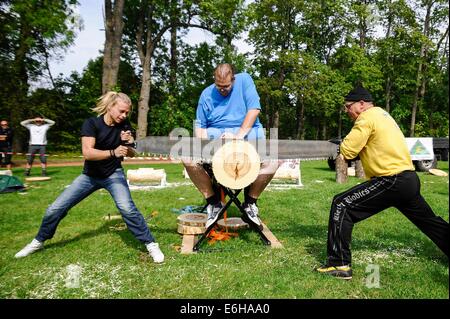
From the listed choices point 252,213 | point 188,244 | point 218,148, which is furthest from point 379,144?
point 188,244

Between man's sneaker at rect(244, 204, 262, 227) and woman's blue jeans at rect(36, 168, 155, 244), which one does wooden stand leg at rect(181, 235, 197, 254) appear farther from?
man's sneaker at rect(244, 204, 262, 227)

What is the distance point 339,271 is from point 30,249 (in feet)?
10.8

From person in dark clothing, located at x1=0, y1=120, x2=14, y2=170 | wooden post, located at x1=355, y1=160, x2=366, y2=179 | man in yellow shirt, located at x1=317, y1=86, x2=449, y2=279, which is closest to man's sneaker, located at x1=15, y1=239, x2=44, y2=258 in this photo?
man in yellow shirt, located at x1=317, y1=86, x2=449, y2=279

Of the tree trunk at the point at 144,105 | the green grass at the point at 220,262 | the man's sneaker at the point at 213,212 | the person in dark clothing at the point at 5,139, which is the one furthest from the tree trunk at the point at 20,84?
the man's sneaker at the point at 213,212

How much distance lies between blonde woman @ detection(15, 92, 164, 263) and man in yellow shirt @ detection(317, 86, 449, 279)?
1.80m

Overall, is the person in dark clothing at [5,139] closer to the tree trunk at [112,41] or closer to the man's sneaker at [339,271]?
the tree trunk at [112,41]

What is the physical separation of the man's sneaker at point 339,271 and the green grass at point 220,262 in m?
0.07

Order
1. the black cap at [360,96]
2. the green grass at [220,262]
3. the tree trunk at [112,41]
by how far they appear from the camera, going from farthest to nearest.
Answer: the tree trunk at [112,41] → the black cap at [360,96] → the green grass at [220,262]

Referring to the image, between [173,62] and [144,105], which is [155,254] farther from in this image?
[173,62]

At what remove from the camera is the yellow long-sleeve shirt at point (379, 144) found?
2941mm

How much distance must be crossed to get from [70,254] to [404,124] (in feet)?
115

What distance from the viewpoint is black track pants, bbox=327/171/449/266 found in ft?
9.62
